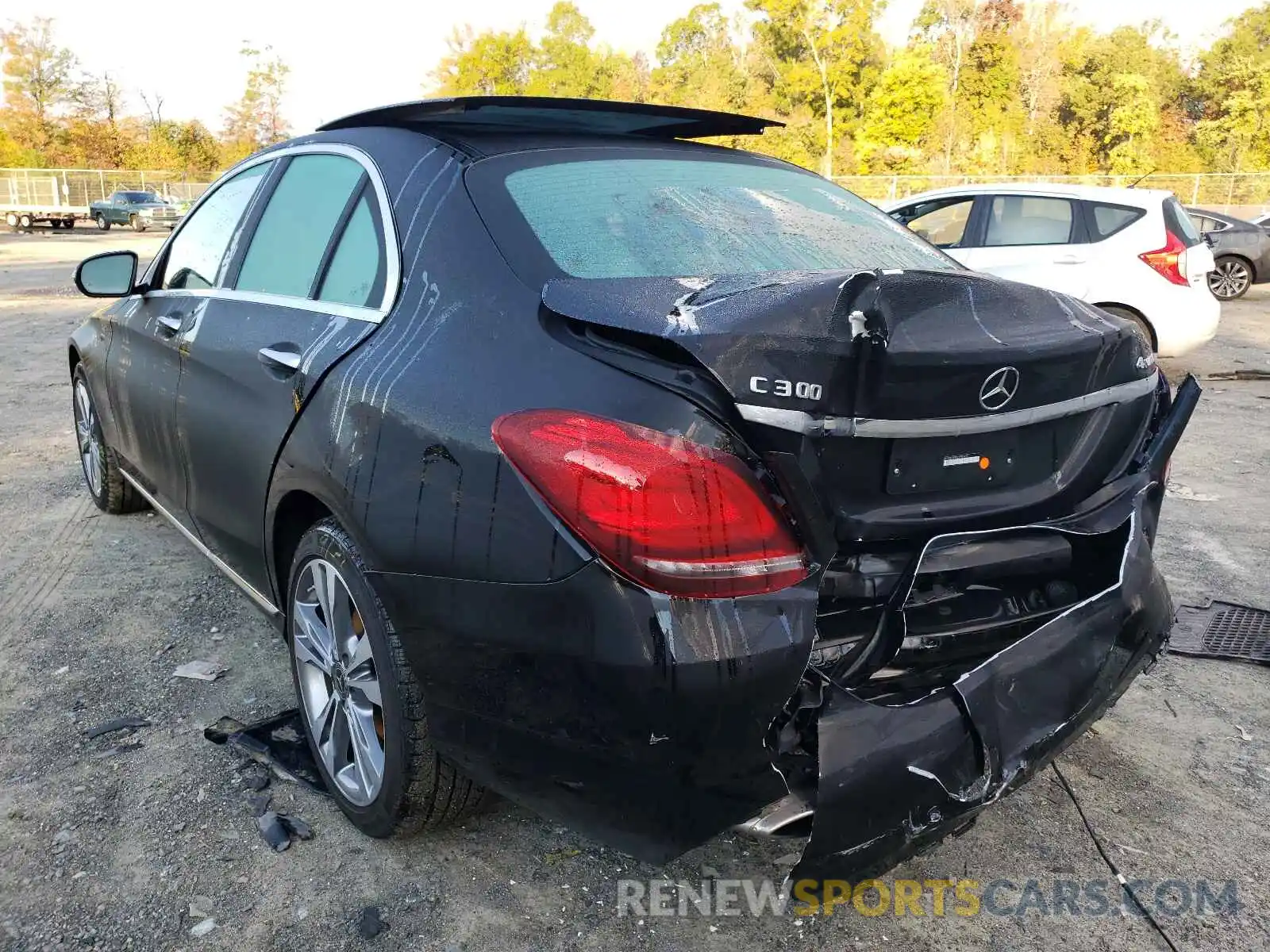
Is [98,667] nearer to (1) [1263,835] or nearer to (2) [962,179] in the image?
(1) [1263,835]

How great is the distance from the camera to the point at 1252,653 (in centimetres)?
344

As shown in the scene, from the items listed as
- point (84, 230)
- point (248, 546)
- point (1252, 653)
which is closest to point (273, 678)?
point (248, 546)

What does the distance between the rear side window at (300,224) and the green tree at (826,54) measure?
1656 inches

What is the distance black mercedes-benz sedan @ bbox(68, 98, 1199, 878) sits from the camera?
1.73m

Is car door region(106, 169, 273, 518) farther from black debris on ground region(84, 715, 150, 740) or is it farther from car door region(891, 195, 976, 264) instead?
car door region(891, 195, 976, 264)

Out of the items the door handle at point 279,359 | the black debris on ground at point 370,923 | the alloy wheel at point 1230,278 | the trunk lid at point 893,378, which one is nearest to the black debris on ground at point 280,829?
the black debris on ground at point 370,923

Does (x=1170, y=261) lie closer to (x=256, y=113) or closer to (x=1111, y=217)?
(x=1111, y=217)

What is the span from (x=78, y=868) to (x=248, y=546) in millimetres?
944

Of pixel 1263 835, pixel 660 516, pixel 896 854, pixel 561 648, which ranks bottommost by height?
pixel 1263 835

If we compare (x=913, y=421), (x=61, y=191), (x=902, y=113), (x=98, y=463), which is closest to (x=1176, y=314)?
(x=913, y=421)

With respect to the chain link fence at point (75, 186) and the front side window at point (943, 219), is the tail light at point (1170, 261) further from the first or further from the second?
the chain link fence at point (75, 186)

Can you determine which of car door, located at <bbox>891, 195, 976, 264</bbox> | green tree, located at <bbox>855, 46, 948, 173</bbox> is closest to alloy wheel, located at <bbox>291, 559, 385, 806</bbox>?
car door, located at <bbox>891, 195, 976, 264</bbox>

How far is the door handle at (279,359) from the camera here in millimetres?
2557

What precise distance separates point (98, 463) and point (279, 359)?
2641mm
